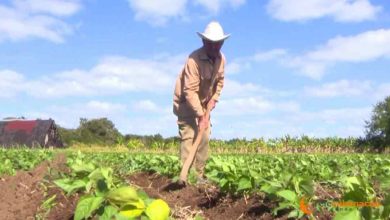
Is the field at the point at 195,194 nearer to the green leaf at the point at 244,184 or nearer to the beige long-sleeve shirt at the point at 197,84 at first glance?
the green leaf at the point at 244,184

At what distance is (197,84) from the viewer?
7.37 meters

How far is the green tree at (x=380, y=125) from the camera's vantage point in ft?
142

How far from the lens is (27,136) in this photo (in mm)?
34750

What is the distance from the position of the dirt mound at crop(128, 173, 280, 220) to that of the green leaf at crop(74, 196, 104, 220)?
51.1 inches

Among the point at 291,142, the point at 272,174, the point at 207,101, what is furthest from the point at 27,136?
the point at 272,174

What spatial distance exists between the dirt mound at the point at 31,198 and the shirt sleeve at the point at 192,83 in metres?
1.56

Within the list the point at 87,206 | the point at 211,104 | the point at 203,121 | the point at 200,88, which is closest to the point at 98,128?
the point at 200,88

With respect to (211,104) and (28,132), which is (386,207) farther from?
(28,132)

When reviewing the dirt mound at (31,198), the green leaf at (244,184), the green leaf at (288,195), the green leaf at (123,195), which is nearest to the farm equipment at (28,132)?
the dirt mound at (31,198)

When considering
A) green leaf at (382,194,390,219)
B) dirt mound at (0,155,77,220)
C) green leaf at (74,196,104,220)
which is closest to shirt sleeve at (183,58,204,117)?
dirt mound at (0,155,77,220)

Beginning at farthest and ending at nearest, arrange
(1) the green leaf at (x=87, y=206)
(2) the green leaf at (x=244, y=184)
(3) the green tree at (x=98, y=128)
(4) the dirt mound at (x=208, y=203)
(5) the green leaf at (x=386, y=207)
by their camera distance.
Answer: (3) the green tree at (x=98, y=128), (2) the green leaf at (x=244, y=184), (4) the dirt mound at (x=208, y=203), (1) the green leaf at (x=87, y=206), (5) the green leaf at (x=386, y=207)

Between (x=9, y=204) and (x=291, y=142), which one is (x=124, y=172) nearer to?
(x=9, y=204)

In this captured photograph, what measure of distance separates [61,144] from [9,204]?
32549mm

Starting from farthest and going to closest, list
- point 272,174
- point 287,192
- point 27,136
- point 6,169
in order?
point 27,136, point 6,169, point 272,174, point 287,192
